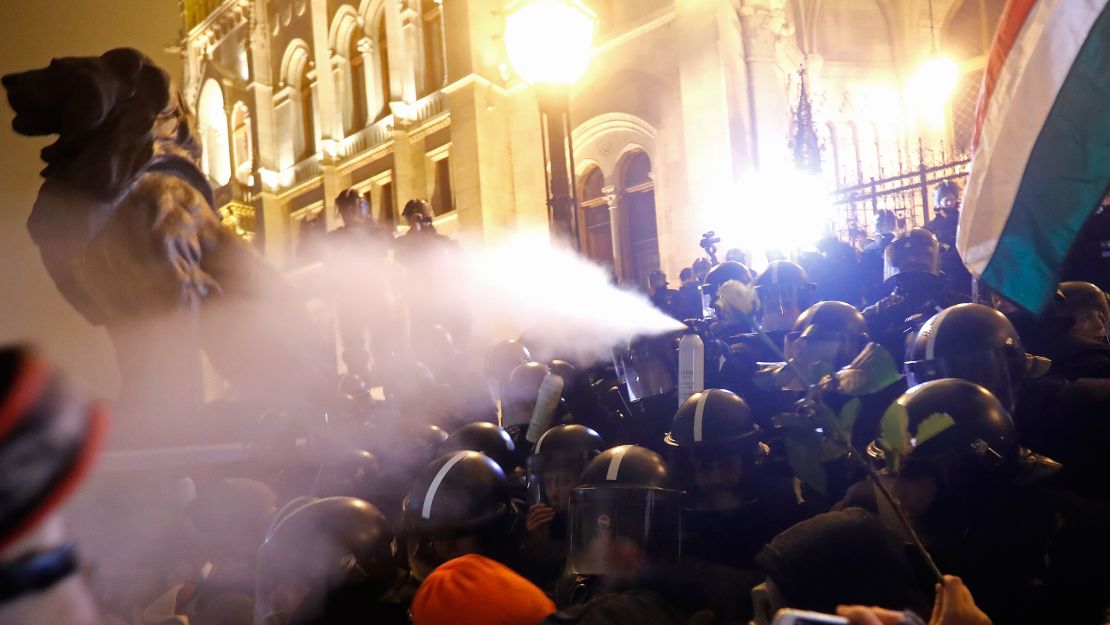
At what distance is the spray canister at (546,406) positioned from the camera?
5824 millimetres

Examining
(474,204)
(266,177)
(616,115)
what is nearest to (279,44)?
(266,177)

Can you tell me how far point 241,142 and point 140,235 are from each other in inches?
1172

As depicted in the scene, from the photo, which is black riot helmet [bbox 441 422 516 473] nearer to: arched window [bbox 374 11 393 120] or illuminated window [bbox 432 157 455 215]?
illuminated window [bbox 432 157 455 215]

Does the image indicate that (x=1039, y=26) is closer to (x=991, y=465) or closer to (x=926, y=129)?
(x=991, y=465)

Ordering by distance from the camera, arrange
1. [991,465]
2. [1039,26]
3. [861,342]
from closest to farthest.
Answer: [991,465] → [1039,26] → [861,342]

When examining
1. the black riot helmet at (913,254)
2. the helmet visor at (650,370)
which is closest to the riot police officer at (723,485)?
the helmet visor at (650,370)

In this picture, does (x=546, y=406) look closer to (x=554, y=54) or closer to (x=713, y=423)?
(x=713, y=423)

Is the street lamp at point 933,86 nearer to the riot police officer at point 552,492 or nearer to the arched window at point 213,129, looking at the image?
the riot police officer at point 552,492

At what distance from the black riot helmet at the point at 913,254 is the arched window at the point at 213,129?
30.7 metres

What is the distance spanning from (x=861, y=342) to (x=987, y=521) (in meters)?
2.24

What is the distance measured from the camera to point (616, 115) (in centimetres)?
1700

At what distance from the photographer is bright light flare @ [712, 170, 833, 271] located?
1305 cm

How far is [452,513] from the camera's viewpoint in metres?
3.97

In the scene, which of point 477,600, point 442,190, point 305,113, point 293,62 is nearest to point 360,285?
point 477,600
